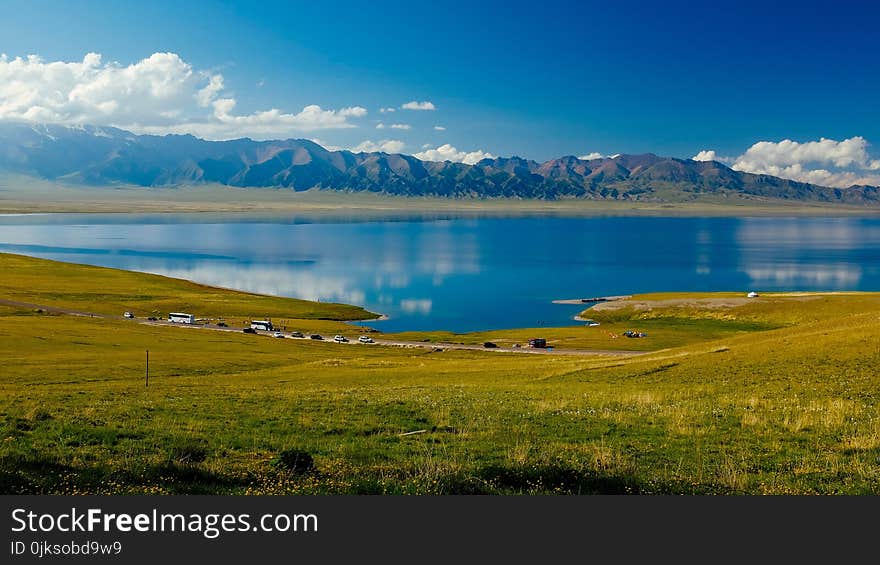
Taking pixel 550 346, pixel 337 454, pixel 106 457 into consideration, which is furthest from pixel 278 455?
pixel 550 346

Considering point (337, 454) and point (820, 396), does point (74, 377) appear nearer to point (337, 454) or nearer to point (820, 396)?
point (337, 454)

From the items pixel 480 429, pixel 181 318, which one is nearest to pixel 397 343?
pixel 181 318

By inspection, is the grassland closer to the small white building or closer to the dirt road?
the dirt road

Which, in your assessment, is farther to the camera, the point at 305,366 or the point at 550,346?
the point at 550,346

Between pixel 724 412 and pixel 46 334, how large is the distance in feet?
230

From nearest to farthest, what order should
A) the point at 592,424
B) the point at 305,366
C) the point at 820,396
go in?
the point at 592,424, the point at 820,396, the point at 305,366

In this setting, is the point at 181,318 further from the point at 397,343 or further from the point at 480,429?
the point at 480,429

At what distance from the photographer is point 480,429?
20391mm

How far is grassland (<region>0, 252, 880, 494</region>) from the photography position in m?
13.7

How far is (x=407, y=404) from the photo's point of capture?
86.1 ft

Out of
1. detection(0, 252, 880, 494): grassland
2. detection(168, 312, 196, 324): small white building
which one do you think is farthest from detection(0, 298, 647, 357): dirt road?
detection(0, 252, 880, 494): grassland

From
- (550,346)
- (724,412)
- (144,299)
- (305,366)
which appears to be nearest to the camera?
(724,412)

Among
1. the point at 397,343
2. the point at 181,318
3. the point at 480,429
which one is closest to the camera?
the point at 480,429

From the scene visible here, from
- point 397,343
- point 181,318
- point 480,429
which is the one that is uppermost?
point 480,429
